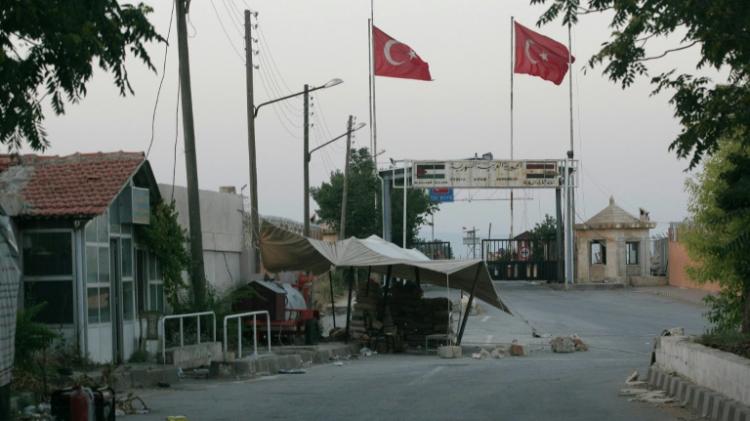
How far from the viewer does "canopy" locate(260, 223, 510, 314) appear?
96.5ft

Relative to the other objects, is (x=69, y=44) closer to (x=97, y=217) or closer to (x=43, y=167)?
(x=97, y=217)

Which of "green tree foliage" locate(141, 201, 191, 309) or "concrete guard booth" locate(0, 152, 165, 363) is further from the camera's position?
"green tree foliage" locate(141, 201, 191, 309)

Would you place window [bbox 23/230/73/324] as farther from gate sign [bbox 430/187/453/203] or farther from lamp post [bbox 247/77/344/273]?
gate sign [bbox 430/187/453/203]

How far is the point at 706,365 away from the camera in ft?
50.6

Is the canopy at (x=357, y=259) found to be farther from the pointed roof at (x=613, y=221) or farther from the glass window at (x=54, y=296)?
the pointed roof at (x=613, y=221)

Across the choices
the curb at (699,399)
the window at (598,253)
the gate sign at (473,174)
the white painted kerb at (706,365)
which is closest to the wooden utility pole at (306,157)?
the gate sign at (473,174)

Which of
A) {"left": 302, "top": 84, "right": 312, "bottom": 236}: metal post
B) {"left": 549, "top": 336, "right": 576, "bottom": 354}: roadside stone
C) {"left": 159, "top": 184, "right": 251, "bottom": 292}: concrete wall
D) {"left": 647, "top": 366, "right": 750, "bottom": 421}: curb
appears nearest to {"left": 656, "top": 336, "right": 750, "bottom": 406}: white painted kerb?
Answer: {"left": 647, "top": 366, "right": 750, "bottom": 421}: curb

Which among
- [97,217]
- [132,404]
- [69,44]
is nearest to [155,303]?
[97,217]

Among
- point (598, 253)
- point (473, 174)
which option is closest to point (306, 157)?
point (473, 174)

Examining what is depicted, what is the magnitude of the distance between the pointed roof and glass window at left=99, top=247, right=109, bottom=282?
1586 inches

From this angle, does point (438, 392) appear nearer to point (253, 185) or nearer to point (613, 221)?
point (253, 185)

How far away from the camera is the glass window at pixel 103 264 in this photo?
2212 cm

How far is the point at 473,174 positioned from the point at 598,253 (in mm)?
12120

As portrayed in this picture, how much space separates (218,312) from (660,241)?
39.2 meters
